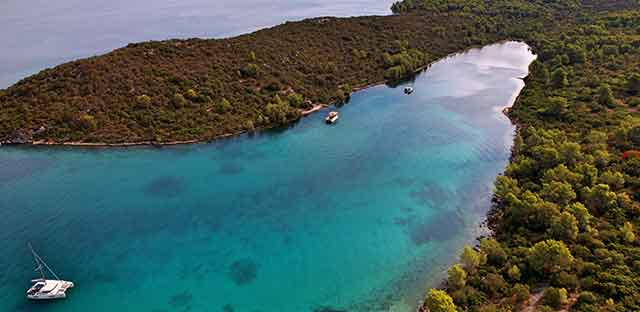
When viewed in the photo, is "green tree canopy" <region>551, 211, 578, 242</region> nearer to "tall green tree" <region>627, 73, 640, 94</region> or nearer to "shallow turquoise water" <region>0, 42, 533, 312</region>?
"shallow turquoise water" <region>0, 42, 533, 312</region>

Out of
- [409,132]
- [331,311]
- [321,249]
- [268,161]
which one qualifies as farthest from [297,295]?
[409,132]

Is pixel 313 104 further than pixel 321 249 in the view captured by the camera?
Yes

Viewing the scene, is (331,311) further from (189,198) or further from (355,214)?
(189,198)

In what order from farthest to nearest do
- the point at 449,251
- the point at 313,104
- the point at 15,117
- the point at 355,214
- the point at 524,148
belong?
the point at 313,104 < the point at 15,117 < the point at 524,148 < the point at 355,214 < the point at 449,251

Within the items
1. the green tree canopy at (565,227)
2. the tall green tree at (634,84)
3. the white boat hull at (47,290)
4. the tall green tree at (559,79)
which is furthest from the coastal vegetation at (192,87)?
the green tree canopy at (565,227)

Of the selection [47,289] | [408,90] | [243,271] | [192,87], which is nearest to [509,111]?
[408,90]

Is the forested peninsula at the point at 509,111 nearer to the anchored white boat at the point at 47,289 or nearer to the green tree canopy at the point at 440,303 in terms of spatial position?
the green tree canopy at the point at 440,303
